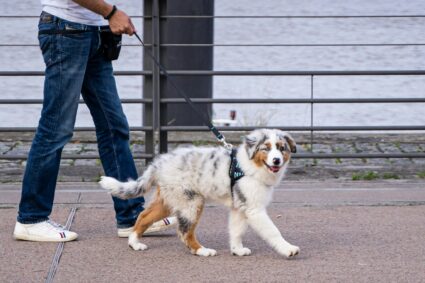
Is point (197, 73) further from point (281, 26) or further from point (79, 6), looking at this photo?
point (281, 26)

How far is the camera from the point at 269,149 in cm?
584

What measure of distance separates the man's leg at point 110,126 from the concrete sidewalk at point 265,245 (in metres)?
0.21

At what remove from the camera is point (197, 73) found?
28.1 ft

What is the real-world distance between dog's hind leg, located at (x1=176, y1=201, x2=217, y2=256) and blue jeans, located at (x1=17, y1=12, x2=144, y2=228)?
57 centimetres

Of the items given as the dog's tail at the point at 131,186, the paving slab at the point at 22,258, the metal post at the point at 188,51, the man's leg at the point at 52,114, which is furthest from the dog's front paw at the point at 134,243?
the metal post at the point at 188,51

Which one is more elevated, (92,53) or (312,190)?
(92,53)

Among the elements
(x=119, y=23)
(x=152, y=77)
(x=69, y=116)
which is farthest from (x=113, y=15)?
(x=152, y=77)

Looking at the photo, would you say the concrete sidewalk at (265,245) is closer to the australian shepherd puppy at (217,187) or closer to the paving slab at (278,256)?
the paving slab at (278,256)

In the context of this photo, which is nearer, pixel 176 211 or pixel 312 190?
pixel 176 211

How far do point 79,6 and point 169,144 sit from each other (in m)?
3.78

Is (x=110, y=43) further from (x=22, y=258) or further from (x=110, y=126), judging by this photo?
(x=22, y=258)

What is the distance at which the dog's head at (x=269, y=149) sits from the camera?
5.79 meters

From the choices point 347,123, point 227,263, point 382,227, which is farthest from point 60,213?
point 347,123

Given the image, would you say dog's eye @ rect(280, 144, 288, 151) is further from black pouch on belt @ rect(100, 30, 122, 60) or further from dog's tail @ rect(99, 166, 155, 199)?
black pouch on belt @ rect(100, 30, 122, 60)
